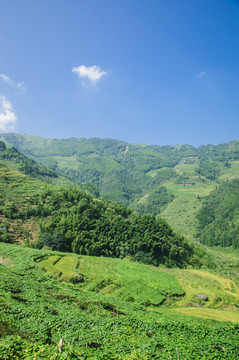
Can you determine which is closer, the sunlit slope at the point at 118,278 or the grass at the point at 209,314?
the grass at the point at 209,314

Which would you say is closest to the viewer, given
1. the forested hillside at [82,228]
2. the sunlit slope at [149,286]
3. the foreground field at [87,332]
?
the foreground field at [87,332]

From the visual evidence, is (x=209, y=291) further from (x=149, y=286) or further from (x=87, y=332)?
(x=87, y=332)

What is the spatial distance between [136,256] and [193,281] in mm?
21574

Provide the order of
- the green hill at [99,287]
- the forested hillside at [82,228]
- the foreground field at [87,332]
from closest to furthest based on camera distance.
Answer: the foreground field at [87,332] → the green hill at [99,287] → the forested hillside at [82,228]

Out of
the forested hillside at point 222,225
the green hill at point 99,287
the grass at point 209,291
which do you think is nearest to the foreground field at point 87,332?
the green hill at point 99,287

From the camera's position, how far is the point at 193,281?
184 feet

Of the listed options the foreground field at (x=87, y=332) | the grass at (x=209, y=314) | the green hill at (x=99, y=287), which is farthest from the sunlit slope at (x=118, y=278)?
the foreground field at (x=87, y=332)

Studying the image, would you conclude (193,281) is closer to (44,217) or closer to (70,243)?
(70,243)

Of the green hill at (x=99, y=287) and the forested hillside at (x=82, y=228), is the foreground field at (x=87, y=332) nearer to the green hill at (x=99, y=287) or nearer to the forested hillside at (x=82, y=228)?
the green hill at (x=99, y=287)

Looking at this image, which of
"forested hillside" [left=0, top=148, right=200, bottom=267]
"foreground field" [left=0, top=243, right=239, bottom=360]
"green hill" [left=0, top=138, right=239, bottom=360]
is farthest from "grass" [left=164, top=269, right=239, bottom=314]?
"foreground field" [left=0, top=243, right=239, bottom=360]

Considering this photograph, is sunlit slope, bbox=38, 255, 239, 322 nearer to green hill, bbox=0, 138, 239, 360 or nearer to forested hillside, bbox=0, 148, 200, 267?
green hill, bbox=0, 138, 239, 360

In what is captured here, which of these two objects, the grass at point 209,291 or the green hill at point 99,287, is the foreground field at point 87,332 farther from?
the grass at point 209,291

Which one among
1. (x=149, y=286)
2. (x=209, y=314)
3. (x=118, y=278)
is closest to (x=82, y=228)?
(x=118, y=278)

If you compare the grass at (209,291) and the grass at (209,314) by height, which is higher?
the grass at (209,314)
